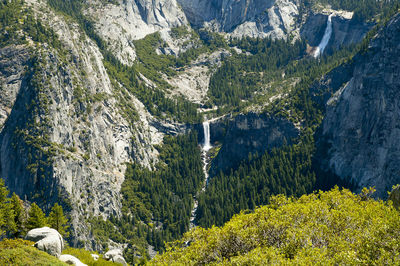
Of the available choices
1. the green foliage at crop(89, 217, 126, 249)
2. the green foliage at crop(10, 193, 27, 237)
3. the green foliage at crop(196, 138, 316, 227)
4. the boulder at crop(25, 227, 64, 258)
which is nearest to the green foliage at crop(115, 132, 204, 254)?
the green foliage at crop(89, 217, 126, 249)

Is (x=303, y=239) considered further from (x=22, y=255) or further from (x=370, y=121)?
(x=370, y=121)

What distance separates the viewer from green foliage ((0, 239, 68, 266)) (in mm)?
50000

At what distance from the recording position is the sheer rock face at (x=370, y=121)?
15425cm

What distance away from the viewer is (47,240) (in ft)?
197

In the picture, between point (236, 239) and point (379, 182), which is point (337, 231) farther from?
point (379, 182)

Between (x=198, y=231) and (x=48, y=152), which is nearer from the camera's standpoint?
(x=198, y=231)

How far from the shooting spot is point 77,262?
203ft

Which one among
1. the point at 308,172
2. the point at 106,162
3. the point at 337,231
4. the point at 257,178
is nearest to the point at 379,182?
the point at 308,172

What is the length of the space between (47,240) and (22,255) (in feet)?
27.5

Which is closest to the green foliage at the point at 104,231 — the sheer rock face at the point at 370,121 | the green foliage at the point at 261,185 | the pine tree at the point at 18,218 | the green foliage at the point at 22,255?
the green foliage at the point at 261,185

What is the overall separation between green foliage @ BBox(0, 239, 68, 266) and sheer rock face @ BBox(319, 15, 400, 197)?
402 ft

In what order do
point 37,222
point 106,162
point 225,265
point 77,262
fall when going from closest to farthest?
point 225,265
point 77,262
point 37,222
point 106,162

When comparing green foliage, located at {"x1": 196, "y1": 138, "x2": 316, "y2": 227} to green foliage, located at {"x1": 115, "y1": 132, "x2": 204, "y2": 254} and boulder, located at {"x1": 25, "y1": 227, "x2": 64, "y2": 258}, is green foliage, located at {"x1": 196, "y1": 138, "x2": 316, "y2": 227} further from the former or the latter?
boulder, located at {"x1": 25, "y1": 227, "x2": 64, "y2": 258}

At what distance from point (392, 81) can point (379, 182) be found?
40.0m
